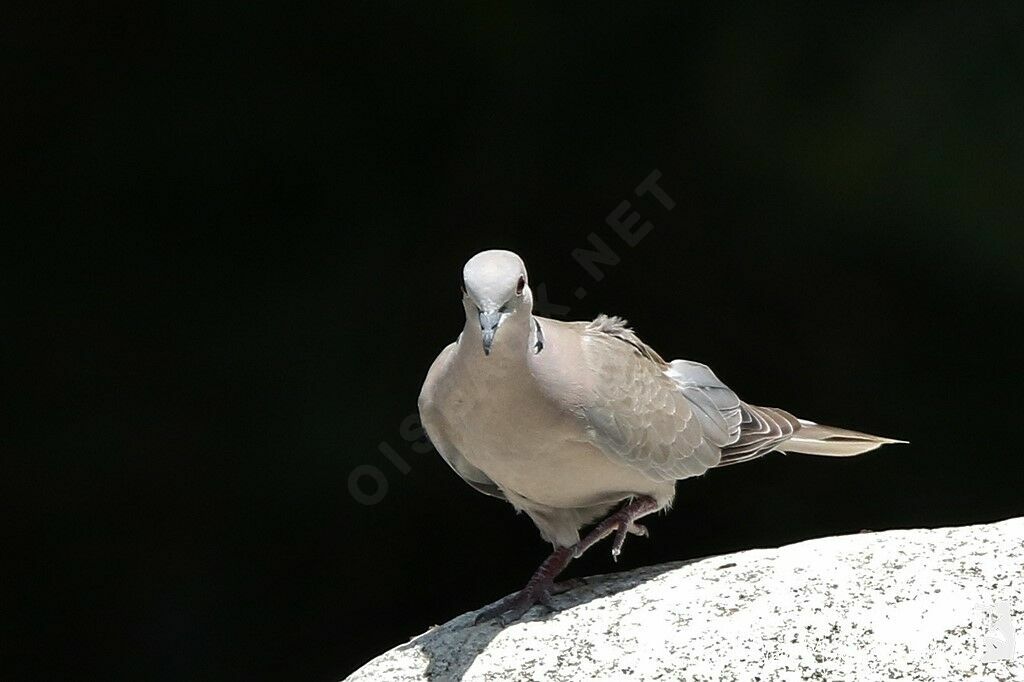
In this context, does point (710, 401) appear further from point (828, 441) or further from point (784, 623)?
point (784, 623)

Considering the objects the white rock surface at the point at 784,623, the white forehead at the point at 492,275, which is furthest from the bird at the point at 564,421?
the white rock surface at the point at 784,623

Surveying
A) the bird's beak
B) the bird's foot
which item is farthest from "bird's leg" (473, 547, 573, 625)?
the bird's beak

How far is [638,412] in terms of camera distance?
142 inches

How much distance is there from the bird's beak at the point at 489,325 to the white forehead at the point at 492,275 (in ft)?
0.13

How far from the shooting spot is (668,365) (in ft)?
14.0

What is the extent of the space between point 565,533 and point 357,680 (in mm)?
803

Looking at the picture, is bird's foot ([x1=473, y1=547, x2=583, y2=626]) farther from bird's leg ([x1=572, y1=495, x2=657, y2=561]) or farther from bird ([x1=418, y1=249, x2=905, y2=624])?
bird's leg ([x1=572, y1=495, x2=657, y2=561])

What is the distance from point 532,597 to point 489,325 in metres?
0.92

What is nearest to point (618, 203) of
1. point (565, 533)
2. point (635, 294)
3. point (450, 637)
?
point (635, 294)

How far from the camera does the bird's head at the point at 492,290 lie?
3.09 m

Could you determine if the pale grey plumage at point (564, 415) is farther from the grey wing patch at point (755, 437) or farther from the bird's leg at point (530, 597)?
the bird's leg at point (530, 597)

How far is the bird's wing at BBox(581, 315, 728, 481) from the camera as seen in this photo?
352 cm

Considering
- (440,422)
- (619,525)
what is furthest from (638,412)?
(440,422)

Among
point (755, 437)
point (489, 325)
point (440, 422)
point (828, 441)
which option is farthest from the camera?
point (828, 441)
